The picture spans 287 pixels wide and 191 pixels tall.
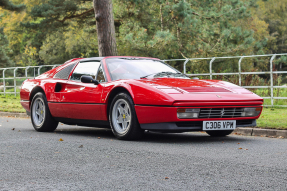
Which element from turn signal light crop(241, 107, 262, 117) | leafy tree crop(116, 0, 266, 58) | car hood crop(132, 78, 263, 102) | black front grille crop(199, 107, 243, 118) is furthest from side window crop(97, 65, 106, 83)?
leafy tree crop(116, 0, 266, 58)

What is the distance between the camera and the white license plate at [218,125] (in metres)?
6.36

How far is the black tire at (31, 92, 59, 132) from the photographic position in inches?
334

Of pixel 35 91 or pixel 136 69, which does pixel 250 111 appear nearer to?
pixel 136 69

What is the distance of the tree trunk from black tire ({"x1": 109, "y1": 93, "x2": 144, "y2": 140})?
6.27 m

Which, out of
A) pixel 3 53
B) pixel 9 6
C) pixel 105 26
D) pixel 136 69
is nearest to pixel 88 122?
pixel 136 69

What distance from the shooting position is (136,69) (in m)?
7.50

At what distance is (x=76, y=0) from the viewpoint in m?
26.0

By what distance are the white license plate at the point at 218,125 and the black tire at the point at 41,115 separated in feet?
11.6

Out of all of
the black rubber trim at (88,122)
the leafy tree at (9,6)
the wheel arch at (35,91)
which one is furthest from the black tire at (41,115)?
the leafy tree at (9,6)

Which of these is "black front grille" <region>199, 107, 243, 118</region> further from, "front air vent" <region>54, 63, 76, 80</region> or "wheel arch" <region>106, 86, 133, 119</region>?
"front air vent" <region>54, 63, 76, 80</region>

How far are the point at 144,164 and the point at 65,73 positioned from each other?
4177mm

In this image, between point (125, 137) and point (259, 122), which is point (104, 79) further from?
point (259, 122)

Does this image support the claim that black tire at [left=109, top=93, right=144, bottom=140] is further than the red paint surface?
No

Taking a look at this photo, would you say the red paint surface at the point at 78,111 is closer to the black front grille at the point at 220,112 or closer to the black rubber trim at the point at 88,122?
the black rubber trim at the point at 88,122
